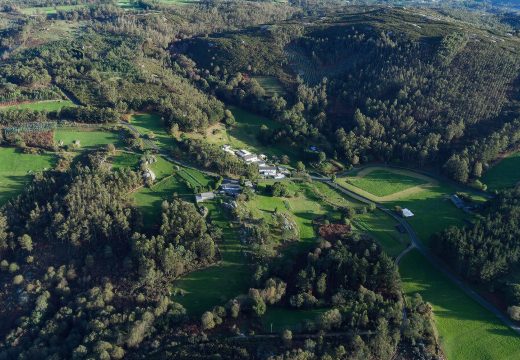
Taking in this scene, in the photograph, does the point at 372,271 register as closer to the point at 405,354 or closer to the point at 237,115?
the point at 405,354

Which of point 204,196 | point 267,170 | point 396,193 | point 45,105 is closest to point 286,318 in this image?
point 204,196

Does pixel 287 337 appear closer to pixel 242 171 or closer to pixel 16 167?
pixel 242 171

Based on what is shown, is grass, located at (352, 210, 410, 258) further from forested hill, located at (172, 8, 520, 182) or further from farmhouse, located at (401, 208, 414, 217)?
forested hill, located at (172, 8, 520, 182)

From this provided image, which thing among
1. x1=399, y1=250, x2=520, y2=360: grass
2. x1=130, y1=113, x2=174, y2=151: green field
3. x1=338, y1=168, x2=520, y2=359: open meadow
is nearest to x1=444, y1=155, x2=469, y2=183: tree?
x1=338, y1=168, x2=520, y2=359: open meadow

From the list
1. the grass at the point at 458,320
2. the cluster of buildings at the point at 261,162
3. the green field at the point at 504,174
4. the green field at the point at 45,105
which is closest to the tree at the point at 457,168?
the green field at the point at 504,174

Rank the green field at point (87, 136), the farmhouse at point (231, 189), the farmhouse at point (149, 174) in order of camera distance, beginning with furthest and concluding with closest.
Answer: the green field at point (87, 136), the farmhouse at point (149, 174), the farmhouse at point (231, 189)

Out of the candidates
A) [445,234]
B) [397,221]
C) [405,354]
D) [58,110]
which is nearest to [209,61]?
[58,110]

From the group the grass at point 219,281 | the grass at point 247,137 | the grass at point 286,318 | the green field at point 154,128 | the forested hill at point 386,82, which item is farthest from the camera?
the grass at point 247,137

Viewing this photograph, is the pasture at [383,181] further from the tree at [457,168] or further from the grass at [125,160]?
the grass at [125,160]
